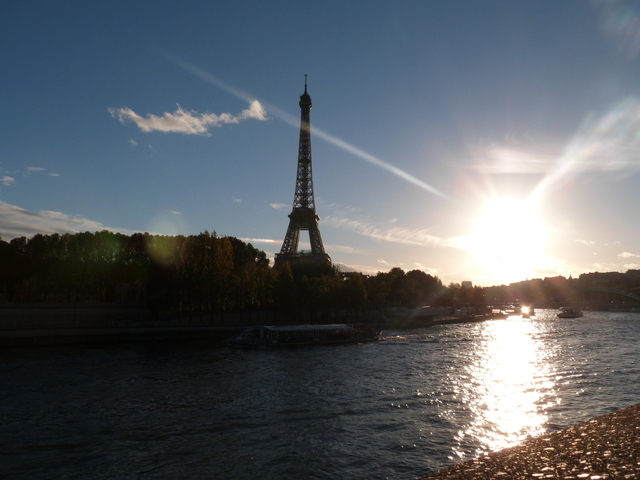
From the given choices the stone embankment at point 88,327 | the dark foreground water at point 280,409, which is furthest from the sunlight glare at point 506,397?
the stone embankment at point 88,327

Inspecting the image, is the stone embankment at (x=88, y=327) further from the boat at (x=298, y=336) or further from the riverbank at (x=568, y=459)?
the riverbank at (x=568, y=459)

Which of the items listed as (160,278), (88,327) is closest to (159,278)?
(160,278)

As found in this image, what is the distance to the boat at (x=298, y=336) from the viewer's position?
172 ft

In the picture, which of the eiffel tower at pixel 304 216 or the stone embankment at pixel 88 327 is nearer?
the stone embankment at pixel 88 327

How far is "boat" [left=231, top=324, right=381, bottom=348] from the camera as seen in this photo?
52.5 metres

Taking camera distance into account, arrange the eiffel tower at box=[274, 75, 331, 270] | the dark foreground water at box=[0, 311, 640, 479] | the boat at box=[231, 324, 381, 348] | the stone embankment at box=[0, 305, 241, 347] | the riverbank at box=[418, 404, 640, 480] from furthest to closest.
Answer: the eiffel tower at box=[274, 75, 331, 270] < the boat at box=[231, 324, 381, 348] < the stone embankment at box=[0, 305, 241, 347] < the dark foreground water at box=[0, 311, 640, 479] < the riverbank at box=[418, 404, 640, 480]

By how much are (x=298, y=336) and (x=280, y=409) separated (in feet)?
103

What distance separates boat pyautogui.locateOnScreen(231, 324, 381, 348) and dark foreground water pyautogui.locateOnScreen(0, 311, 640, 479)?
27.2 ft

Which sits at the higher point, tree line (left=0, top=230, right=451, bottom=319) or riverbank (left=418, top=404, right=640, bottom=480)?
tree line (left=0, top=230, right=451, bottom=319)

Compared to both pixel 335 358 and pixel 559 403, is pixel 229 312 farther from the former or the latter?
pixel 559 403

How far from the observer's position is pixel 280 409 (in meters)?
23.7

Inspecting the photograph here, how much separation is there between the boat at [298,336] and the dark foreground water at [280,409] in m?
8.30

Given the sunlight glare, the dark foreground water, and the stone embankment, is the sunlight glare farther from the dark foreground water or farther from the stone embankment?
the stone embankment

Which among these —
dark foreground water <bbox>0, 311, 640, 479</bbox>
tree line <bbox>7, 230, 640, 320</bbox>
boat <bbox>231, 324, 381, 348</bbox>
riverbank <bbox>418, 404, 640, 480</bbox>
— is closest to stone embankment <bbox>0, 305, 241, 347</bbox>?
tree line <bbox>7, 230, 640, 320</bbox>
